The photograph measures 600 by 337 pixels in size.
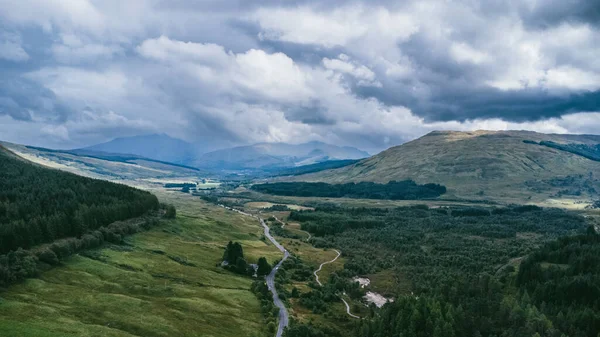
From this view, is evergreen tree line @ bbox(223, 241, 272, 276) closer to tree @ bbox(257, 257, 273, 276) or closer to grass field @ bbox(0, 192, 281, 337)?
tree @ bbox(257, 257, 273, 276)

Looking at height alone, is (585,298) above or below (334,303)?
above

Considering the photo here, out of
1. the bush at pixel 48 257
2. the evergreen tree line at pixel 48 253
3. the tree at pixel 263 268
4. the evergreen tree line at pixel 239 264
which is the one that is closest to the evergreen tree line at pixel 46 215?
the evergreen tree line at pixel 48 253

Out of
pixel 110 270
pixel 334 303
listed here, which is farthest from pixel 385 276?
pixel 110 270

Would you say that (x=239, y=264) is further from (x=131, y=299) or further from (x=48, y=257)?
(x=48, y=257)

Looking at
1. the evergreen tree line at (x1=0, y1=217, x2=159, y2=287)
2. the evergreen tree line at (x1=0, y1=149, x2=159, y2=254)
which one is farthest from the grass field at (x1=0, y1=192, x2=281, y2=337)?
the evergreen tree line at (x1=0, y1=149, x2=159, y2=254)

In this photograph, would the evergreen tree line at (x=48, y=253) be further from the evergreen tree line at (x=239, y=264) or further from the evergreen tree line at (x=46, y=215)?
the evergreen tree line at (x=239, y=264)

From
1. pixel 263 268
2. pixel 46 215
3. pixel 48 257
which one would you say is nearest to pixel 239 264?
pixel 263 268

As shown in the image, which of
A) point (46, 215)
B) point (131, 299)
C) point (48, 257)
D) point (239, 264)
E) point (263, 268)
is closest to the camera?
point (131, 299)

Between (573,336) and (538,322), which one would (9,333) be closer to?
(538,322)
